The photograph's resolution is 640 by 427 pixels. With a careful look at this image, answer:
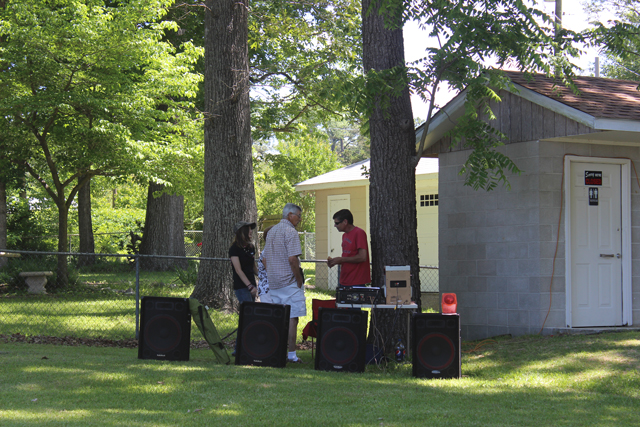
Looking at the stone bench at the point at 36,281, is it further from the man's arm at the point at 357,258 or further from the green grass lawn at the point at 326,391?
the man's arm at the point at 357,258

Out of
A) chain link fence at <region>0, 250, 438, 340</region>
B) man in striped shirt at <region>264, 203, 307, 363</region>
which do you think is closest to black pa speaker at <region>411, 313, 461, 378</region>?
man in striped shirt at <region>264, 203, 307, 363</region>

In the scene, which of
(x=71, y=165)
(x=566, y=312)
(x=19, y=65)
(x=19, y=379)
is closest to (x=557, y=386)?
(x=566, y=312)

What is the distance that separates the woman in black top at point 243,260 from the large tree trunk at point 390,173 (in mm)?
1549

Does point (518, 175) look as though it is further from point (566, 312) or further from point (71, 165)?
point (71, 165)

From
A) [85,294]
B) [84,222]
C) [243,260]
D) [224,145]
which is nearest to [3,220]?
[85,294]

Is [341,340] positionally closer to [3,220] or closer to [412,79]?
[412,79]

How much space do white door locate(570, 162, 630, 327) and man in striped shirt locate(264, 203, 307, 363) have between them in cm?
403

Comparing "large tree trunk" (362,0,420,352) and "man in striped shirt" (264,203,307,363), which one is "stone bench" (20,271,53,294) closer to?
"man in striped shirt" (264,203,307,363)

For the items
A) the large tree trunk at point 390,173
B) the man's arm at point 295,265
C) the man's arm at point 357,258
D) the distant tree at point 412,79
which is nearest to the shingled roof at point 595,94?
the distant tree at point 412,79

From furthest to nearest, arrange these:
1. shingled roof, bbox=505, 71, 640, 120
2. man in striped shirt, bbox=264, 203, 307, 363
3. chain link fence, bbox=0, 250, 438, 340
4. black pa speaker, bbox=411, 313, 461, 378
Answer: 1. chain link fence, bbox=0, 250, 438, 340
2. shingled roof, bbox=505, 71, 640, 120
3. man in striped shirt, bbox=264, 203, 307, 363
4. black pa speaker, bbox=411, 313, 461, 378

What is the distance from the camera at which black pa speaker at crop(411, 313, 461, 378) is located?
6684mm

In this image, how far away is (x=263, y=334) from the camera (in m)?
7.19

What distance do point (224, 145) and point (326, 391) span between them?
712cm

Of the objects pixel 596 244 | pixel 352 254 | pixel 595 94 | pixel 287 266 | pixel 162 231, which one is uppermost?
pixel 595 94
